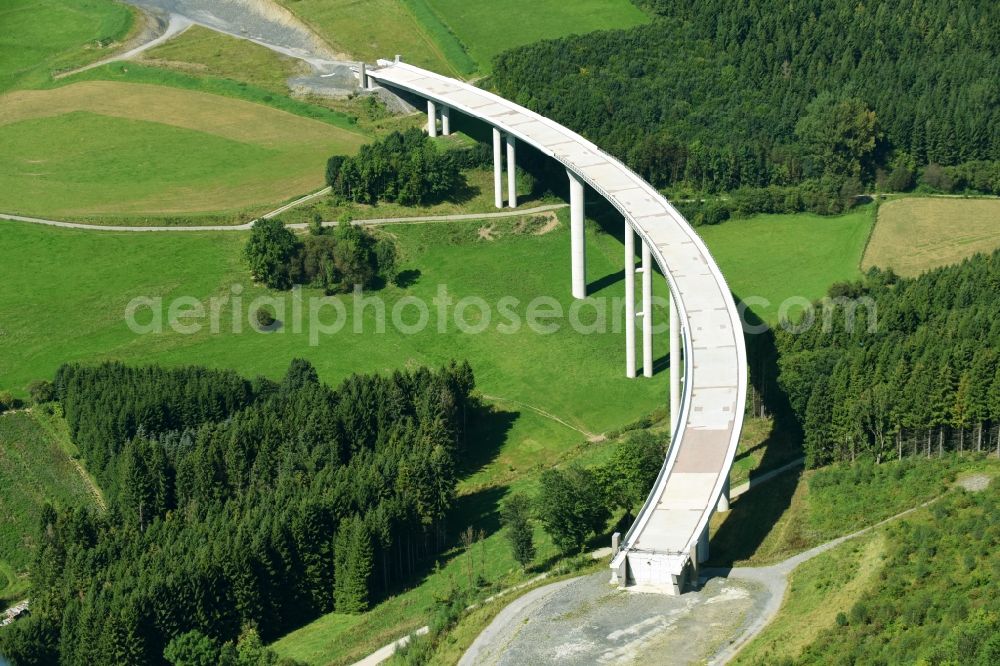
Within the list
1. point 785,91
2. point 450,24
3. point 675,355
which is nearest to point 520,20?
point 450,24

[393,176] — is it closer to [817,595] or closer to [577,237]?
[577,237]

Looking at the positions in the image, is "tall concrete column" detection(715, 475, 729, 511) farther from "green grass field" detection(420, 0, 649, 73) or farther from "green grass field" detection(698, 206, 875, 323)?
"green grass field" detection(420, 0, 649, 73)

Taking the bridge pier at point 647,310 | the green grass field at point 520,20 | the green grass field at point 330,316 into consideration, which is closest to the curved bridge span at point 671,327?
the bridge pier at point 647,310

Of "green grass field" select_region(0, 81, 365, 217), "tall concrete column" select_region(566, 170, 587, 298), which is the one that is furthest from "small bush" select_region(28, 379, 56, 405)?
"tall concrete column" select_region(566, 170, 587, 298)

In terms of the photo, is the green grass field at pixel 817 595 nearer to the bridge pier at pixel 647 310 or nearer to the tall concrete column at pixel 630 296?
the bridge pier at pixel 647 310

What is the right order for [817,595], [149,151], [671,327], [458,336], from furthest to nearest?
[149,151], [458,336], [671,327], [817,595]

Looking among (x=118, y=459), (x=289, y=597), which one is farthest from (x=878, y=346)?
(x=118, y=459)
